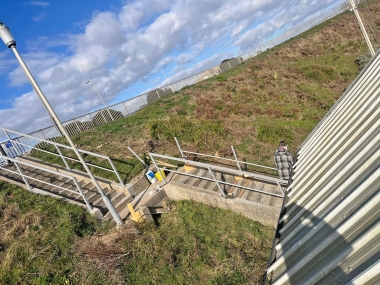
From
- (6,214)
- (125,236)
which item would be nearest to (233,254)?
Result: (125,236)

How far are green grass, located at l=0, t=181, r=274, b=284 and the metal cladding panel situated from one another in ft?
7.81

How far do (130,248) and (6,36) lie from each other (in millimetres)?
6338

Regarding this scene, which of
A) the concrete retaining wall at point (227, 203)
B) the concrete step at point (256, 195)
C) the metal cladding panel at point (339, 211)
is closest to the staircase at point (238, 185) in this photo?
the concrete step at point (256, 195)

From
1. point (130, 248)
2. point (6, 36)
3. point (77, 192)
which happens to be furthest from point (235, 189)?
point (6, 36)

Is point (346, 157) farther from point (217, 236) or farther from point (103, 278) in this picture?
point (103, 278)

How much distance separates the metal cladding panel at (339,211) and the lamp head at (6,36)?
758cm

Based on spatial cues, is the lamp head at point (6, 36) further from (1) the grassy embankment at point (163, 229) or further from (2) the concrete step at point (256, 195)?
(2) the concrete step at point (256, 195)

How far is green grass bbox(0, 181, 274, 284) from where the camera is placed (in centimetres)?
602

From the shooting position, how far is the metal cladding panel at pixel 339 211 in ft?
8.15

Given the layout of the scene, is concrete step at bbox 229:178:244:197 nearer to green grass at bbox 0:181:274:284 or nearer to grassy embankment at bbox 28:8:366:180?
green grass at bbox 0:181:274:284

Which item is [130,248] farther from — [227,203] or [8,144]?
[8,144]

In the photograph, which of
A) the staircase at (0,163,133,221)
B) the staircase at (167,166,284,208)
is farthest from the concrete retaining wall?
the staircase at (0,163,133,221)

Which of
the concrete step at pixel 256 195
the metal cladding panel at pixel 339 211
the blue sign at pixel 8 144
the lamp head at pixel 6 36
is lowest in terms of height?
the concrete step at pixel 256 195

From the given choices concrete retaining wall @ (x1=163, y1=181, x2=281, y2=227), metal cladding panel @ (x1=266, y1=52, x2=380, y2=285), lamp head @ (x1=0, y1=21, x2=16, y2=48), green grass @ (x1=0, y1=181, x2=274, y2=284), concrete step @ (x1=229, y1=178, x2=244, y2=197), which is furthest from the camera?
concrete step @ (x1=229, y1=178, x2=244, y2=197)
